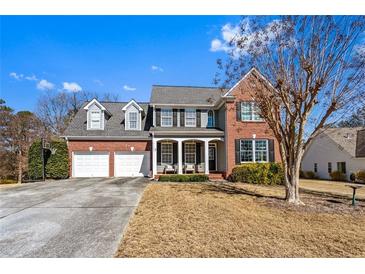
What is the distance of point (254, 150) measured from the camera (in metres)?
16.3

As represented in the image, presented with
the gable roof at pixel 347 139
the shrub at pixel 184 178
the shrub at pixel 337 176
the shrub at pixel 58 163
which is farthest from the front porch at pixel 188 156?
the gable roof at pixel 347 139

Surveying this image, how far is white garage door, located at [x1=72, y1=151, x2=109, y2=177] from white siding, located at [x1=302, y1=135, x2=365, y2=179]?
20.1m

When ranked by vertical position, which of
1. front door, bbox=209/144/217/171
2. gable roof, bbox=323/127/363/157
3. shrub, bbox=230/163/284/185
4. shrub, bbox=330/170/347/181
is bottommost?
shrub, bbox=330/170/347/181

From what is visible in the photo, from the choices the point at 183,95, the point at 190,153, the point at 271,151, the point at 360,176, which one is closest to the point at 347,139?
the point at 360,176

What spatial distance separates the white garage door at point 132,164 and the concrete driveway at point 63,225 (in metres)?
8.45

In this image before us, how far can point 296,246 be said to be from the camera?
4426 millimetres

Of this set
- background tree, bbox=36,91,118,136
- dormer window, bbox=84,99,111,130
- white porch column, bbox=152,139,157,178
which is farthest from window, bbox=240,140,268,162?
background tree, bbox=36,91,118,136

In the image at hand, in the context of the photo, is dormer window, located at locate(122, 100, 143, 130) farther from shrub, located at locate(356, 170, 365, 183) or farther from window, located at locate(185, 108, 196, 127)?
shrub, located at locate(356, 170, 365, 183)

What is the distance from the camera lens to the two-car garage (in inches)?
679

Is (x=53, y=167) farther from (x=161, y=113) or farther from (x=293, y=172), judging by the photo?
(x=293, y=172)

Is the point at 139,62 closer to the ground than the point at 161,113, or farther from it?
farther from it
